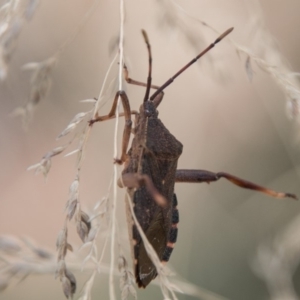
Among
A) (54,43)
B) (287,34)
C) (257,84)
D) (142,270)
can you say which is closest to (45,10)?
(54,43)

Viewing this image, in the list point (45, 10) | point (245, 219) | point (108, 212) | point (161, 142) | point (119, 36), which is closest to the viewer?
point (108, 212)

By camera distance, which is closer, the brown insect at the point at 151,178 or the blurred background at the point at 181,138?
the brown insect at the point at 151,178

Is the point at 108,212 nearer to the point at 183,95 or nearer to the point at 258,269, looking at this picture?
the point at 258,269

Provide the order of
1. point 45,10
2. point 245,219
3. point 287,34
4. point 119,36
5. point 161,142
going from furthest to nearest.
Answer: point 287,34
point 45,10
point 245,219
point 161,142
point 119,36

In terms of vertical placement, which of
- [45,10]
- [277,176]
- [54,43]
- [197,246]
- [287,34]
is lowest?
[197,246]

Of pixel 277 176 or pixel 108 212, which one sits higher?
pixel 108 212
